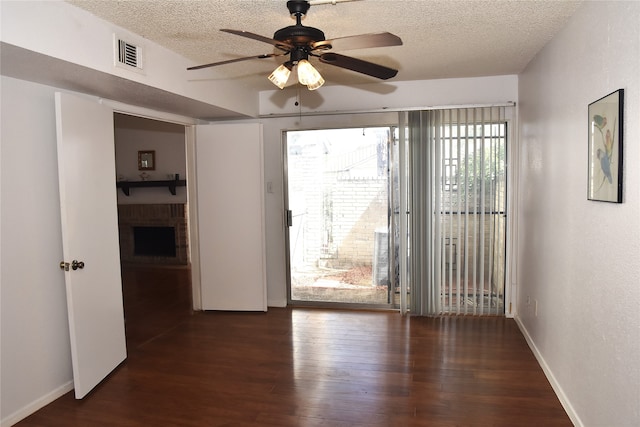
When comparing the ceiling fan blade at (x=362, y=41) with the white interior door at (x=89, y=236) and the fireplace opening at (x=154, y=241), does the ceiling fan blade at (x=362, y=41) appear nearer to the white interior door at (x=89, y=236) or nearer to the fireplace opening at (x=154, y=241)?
the white interior door at (x=89, y=236)

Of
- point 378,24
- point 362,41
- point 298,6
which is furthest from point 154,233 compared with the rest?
point 362,41

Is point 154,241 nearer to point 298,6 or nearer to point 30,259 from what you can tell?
point 30,259

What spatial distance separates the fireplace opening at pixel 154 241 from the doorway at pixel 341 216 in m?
3.22

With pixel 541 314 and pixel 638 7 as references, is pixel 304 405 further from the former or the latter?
pixel 638 7

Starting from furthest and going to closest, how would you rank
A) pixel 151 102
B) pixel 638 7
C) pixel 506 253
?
pixel 506 253, pixel 151 102, pixel 638 7

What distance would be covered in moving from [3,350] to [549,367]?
359cm

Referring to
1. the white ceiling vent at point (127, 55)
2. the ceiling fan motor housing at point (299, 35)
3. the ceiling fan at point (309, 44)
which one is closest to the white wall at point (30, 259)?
the white ceiling vent at point (127, 55)

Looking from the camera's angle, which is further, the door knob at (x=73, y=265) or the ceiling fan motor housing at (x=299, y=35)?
the door knob at (x=73, y=265)

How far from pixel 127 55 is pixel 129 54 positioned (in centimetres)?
2

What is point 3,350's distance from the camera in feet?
8.48

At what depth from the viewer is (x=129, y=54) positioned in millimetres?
2777

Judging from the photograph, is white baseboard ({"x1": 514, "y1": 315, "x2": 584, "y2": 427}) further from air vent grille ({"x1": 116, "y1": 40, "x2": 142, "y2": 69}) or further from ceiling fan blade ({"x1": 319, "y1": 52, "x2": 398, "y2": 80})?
air vent grille ({"x1": 116, "y1": 40, "x2": 142, "y2": 69})

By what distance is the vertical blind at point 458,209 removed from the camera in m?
4.27

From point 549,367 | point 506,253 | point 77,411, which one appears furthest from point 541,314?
point 77,411
